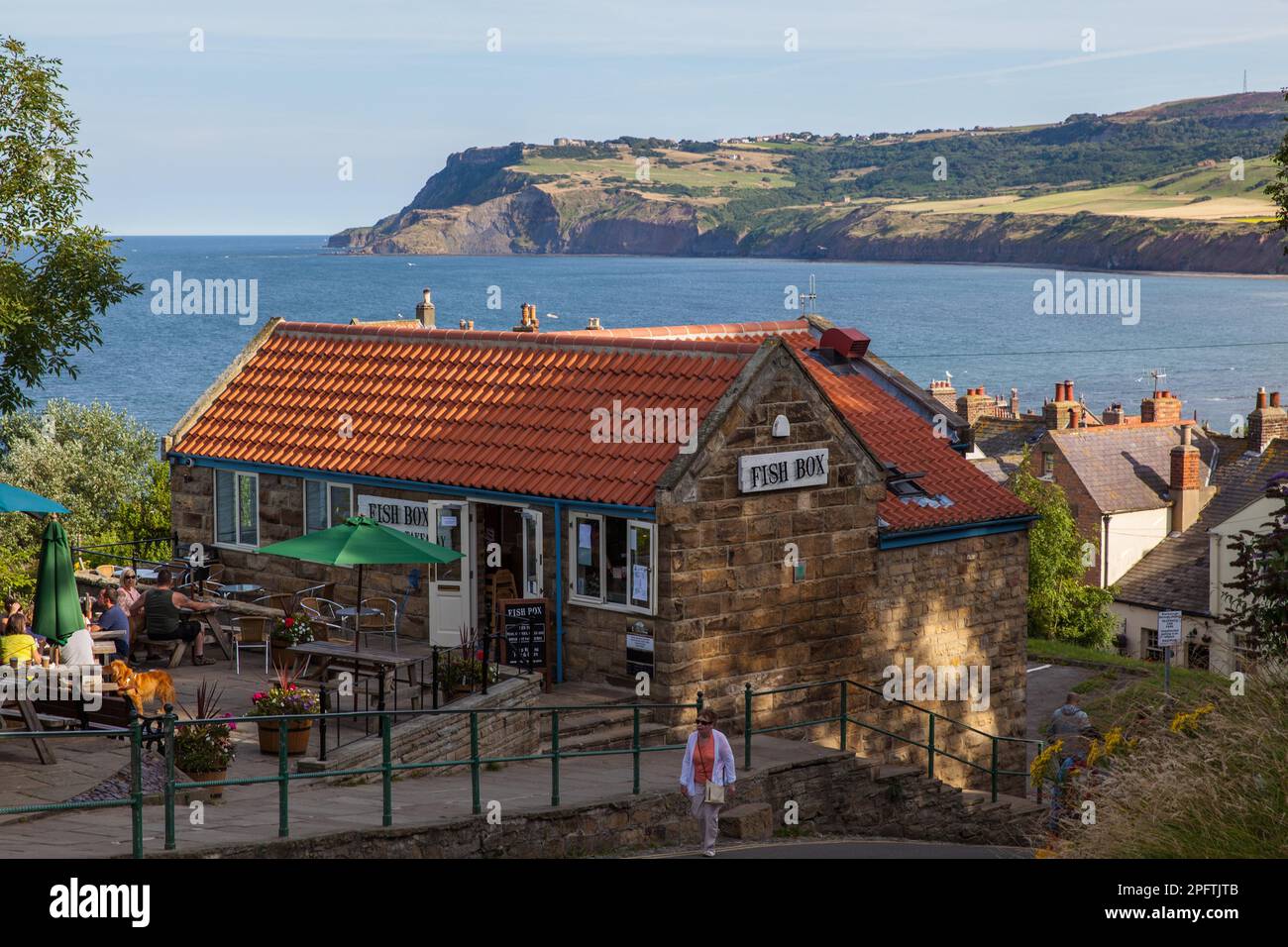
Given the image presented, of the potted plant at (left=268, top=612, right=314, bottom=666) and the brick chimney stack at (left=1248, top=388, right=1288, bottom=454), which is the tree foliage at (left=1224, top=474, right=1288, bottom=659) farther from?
the brick chimney stack at (left=1248, top=388, right=1288, bottom=454)

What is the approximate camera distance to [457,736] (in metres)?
19.4

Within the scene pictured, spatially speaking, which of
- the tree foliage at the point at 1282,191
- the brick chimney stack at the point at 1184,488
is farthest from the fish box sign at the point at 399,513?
the brick chimney stack at the point at 1184,488

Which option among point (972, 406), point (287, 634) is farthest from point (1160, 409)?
point (287, 634)

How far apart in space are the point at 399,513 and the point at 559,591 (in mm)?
3098

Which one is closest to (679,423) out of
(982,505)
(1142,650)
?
(982,505)

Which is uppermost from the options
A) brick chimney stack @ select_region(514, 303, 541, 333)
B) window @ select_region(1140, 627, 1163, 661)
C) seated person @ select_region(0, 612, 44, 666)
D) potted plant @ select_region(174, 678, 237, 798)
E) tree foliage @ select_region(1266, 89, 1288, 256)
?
tree foliage @ select_region(1266, 89, 1288, 256)

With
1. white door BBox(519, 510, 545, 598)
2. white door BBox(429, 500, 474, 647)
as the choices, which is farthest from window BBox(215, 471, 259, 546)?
white door BBox(519, 510, 545, 598)

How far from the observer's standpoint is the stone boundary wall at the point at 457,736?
58.9 feet

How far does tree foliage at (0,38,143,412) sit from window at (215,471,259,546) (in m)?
4.78

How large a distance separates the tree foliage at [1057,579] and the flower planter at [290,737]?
3226 cm

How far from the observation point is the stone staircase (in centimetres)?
2038

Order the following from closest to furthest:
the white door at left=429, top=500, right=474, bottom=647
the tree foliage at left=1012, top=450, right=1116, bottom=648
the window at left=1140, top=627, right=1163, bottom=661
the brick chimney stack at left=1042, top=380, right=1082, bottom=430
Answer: the white door at left=429, top=500, right=474, bottom=647
the tree foliage at left=1012, top=450, right=1116, bottom=648
the window at left=1140, top=627, right=1163, bottom=661
the brick chimney stack at left=1042, top=380, right=1082, bottom=430
